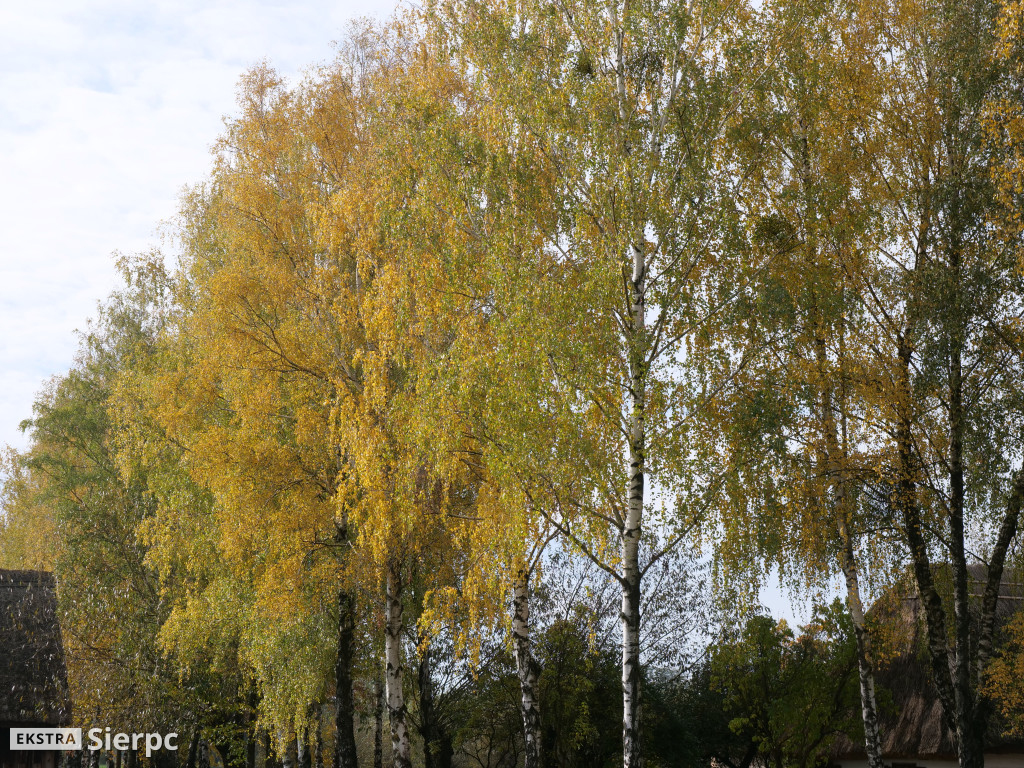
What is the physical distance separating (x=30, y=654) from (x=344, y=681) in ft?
17.5

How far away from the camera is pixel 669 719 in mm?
21844

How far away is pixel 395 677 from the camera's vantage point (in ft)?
47.3

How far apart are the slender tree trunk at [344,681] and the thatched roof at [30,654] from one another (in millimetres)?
4237

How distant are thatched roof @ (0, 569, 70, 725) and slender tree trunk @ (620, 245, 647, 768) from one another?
878 centimetres

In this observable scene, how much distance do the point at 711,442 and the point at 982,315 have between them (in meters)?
5.14

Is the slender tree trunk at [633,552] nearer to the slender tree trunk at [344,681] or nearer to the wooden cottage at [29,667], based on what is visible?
the slender tree trunk at [344,681]

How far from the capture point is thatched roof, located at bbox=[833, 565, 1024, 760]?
21.7m

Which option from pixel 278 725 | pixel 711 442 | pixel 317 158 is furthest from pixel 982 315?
pixel 278 725

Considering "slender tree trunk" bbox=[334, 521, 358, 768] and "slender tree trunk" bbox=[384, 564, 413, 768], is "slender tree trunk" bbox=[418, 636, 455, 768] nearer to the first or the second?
"slender tree trunk" bbox=[334, 521, 358, 768]

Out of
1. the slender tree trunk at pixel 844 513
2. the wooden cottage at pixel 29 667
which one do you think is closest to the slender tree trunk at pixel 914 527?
the slender tree trunk at pixel 844 513

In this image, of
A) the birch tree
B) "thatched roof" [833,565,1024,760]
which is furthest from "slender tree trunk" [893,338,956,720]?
"thatched roof" [833,565,1024,760]

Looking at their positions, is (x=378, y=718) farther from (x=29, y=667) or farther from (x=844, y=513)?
(x=844, y=513)

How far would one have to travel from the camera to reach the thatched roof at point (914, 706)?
21656 millimetres

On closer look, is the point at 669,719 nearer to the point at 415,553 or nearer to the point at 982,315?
the point at 415,553
